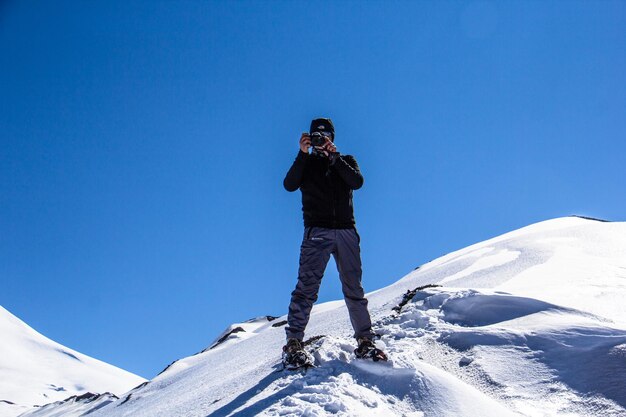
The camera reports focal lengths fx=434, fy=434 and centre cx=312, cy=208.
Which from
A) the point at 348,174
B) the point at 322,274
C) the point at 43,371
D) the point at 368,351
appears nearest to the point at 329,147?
the point at 348,174

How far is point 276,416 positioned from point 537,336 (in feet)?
8.79

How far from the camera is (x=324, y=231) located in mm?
4789

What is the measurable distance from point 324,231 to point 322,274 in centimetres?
47

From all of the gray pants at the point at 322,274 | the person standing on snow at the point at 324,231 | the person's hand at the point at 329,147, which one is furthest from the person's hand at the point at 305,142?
the gray pants at the point at 322,274

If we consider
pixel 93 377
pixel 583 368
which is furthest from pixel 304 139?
pixel 93 377

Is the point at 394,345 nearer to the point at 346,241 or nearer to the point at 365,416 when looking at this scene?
the point at 346,241

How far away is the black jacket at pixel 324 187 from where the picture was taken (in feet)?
16.0

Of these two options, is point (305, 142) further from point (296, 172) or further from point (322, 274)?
point (322, 274)

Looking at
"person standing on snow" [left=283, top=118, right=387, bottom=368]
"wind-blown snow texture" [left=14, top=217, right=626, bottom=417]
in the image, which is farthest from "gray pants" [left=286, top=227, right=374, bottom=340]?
"wind-blown snow texture" [left=14, top=217, right=626, bottom=417]

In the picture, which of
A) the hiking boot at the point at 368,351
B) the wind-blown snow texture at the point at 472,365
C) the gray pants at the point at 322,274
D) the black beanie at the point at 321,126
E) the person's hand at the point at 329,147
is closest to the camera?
the wind-blown snow texture at the point at 472,365

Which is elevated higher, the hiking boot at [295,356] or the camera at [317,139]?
the camera at [317,139]

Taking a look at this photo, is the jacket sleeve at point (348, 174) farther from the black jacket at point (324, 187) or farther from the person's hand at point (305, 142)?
the person's hand at point (305, 142)

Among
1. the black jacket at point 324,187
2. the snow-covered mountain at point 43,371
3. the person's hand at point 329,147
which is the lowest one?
the black jacket at point 324,187

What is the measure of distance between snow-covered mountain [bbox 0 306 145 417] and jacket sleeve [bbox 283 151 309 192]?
59721mm
